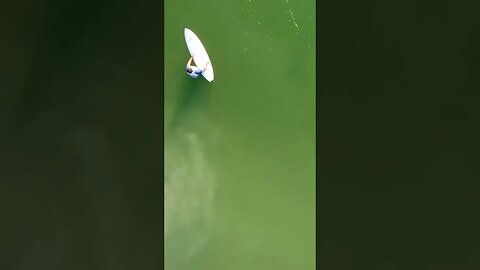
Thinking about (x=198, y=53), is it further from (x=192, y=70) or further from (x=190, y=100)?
(x=190, y=100)

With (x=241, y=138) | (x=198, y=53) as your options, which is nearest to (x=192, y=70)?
(x=198, y=53)

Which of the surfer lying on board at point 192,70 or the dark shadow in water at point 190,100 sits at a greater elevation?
the surfer lying on board at point 192,70

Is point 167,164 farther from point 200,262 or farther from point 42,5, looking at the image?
point 42,5

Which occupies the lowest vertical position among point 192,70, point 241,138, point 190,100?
point 241,138

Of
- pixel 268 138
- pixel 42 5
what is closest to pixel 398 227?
pixel 268 138

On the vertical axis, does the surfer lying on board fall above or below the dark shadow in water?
above

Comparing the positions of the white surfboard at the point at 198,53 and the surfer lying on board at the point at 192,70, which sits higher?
the white surfboard at the point at 198,53
